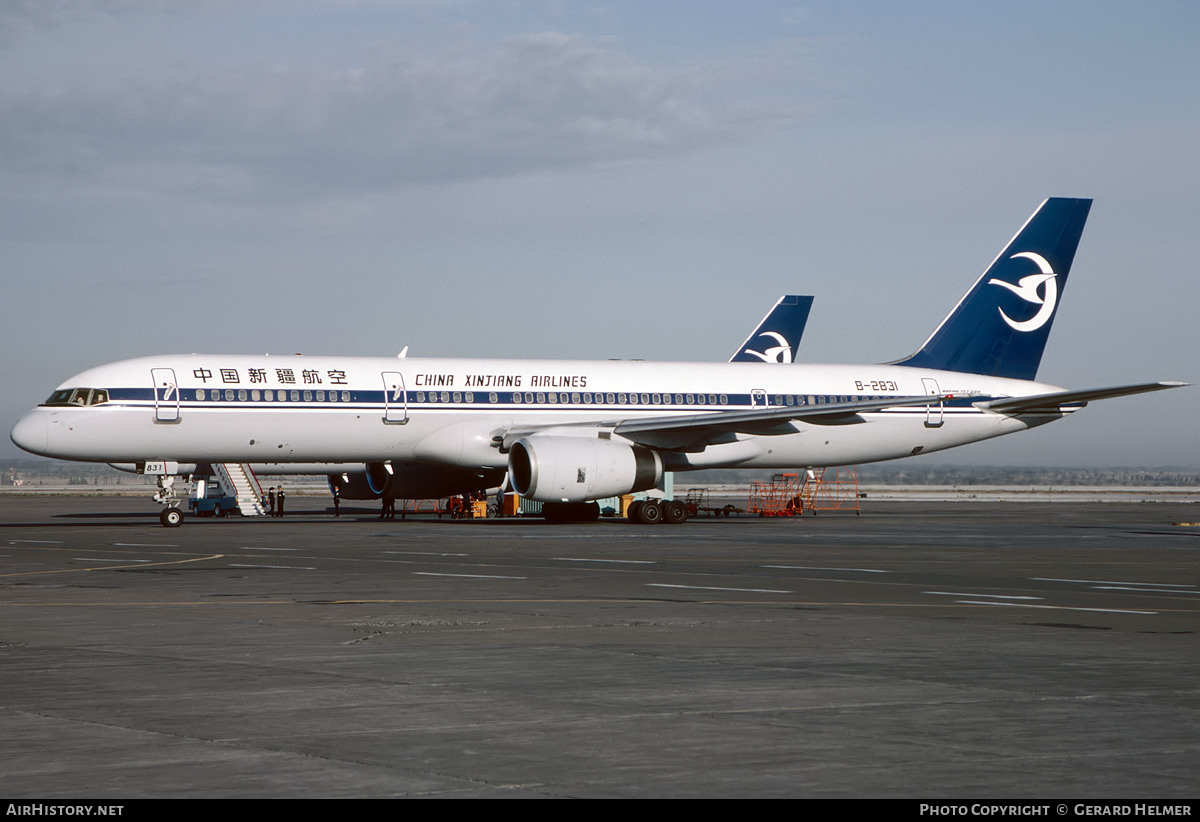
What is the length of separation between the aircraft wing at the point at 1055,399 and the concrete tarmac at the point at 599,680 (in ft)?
57.1

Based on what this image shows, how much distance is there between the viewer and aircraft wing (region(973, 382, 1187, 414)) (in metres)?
37.6

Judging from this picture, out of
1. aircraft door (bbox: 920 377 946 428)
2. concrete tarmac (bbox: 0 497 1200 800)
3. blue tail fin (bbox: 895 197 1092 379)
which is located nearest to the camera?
concrete tarmac (bbox: 0 497 1200 800)

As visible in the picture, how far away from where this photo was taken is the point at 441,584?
18016 millimetres

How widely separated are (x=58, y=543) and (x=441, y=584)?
531 inches

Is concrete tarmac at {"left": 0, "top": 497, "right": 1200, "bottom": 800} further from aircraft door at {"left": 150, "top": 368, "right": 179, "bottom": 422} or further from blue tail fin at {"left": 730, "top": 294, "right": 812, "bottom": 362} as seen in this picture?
blue tail fin at {"left": 730, "top": 294, "right": 812, "bottom": 362}

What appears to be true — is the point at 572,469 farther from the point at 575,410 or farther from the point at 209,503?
the point at 209,503

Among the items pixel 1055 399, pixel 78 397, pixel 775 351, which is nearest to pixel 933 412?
pixel 1055 399

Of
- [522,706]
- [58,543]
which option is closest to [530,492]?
[58,543]

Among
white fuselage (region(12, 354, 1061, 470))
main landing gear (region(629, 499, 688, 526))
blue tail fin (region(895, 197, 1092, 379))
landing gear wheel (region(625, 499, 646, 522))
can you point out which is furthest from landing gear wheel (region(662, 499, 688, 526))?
blue tail fin (region(895, 197, 1092, 379))

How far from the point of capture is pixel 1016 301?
44.5 m

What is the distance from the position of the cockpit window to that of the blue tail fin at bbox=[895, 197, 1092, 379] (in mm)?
25017

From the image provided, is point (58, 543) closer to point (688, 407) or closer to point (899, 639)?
point (688, 407)

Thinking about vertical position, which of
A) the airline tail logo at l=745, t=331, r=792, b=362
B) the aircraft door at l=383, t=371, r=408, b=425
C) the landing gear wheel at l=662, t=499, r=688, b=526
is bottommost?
the landing gear wheel at l=662, t=499, r=688, b=526

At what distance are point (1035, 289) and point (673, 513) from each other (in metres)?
14.4
